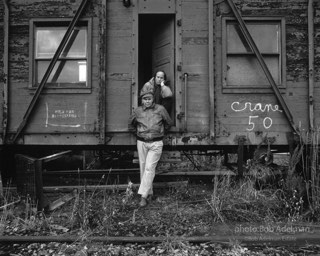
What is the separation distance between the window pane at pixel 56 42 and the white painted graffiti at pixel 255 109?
10.1 ft

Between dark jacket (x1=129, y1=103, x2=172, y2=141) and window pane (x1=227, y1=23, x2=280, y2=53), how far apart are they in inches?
73.3

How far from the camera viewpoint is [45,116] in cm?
537

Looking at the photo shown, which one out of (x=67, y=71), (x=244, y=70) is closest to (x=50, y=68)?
(x=67, y=71)

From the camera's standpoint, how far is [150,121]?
16.1 ft

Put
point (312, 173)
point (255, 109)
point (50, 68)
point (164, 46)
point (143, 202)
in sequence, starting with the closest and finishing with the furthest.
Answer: point (312, 173) < point (143, 202) < point (50, 68) < point (255, 109) < point (164, 46)

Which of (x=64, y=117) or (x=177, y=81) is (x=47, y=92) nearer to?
(x=64, y=117)

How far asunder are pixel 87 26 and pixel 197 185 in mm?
3958

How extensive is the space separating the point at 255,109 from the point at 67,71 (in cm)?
367

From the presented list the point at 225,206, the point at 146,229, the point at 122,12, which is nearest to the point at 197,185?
the point at 225,206

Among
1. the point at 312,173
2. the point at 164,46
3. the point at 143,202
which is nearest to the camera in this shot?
the point at 312,173

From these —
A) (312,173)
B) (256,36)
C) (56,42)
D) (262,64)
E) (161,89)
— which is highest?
(256,36)

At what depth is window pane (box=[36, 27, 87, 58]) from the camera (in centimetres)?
548

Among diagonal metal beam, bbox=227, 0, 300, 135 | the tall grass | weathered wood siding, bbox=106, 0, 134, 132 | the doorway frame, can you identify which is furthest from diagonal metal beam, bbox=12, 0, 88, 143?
the tall grass

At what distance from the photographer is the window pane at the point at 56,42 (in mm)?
5477
